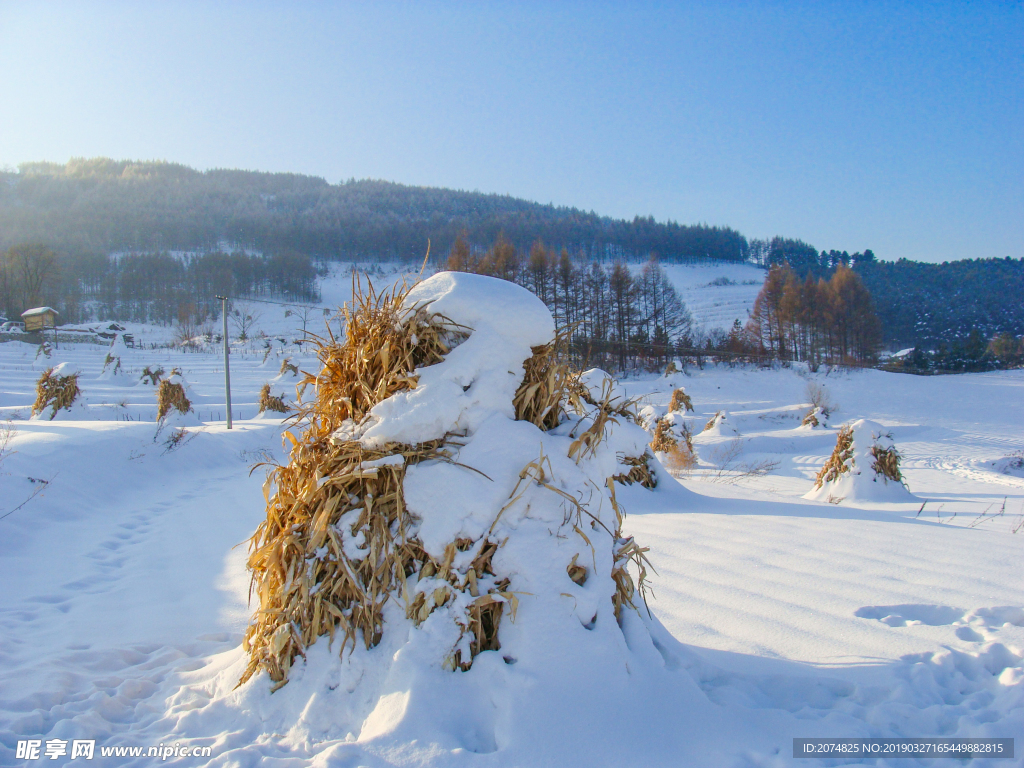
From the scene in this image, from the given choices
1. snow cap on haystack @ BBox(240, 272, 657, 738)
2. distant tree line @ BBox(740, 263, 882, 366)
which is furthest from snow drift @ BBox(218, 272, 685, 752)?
distant tree line @ BBox(740, 263, 882, 366)

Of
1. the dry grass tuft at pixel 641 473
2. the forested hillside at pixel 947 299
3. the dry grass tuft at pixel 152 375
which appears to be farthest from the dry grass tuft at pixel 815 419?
the forested hillside at pixel 947 299

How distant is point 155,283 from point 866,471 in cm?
7772

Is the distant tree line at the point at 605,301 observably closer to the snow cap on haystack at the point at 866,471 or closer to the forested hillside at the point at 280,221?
the snow cap on haystack at the point at 866,471

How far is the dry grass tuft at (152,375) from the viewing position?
20.9m

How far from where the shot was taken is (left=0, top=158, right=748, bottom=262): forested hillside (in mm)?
82750

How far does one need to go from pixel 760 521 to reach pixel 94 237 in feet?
353

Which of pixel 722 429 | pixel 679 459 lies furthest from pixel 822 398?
pixel 679 459

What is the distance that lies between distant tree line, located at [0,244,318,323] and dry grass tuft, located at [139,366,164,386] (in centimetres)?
3929

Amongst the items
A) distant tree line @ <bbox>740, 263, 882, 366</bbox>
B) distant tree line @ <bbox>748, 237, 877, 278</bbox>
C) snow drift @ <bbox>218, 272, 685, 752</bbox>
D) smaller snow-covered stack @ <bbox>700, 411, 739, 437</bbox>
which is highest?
distant tree line @ <bbox>748, 237, 877, 278</bbox>

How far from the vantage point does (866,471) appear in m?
7.73

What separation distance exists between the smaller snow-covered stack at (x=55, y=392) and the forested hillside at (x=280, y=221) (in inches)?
2217

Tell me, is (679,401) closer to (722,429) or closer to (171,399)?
(722,429)

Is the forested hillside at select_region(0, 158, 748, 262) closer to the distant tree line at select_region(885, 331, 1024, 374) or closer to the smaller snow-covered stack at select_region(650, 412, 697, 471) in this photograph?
the distant tree line at select_region(885, 331, 1024, 374)

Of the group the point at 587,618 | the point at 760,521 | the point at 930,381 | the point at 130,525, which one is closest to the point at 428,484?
the point at 587,618
